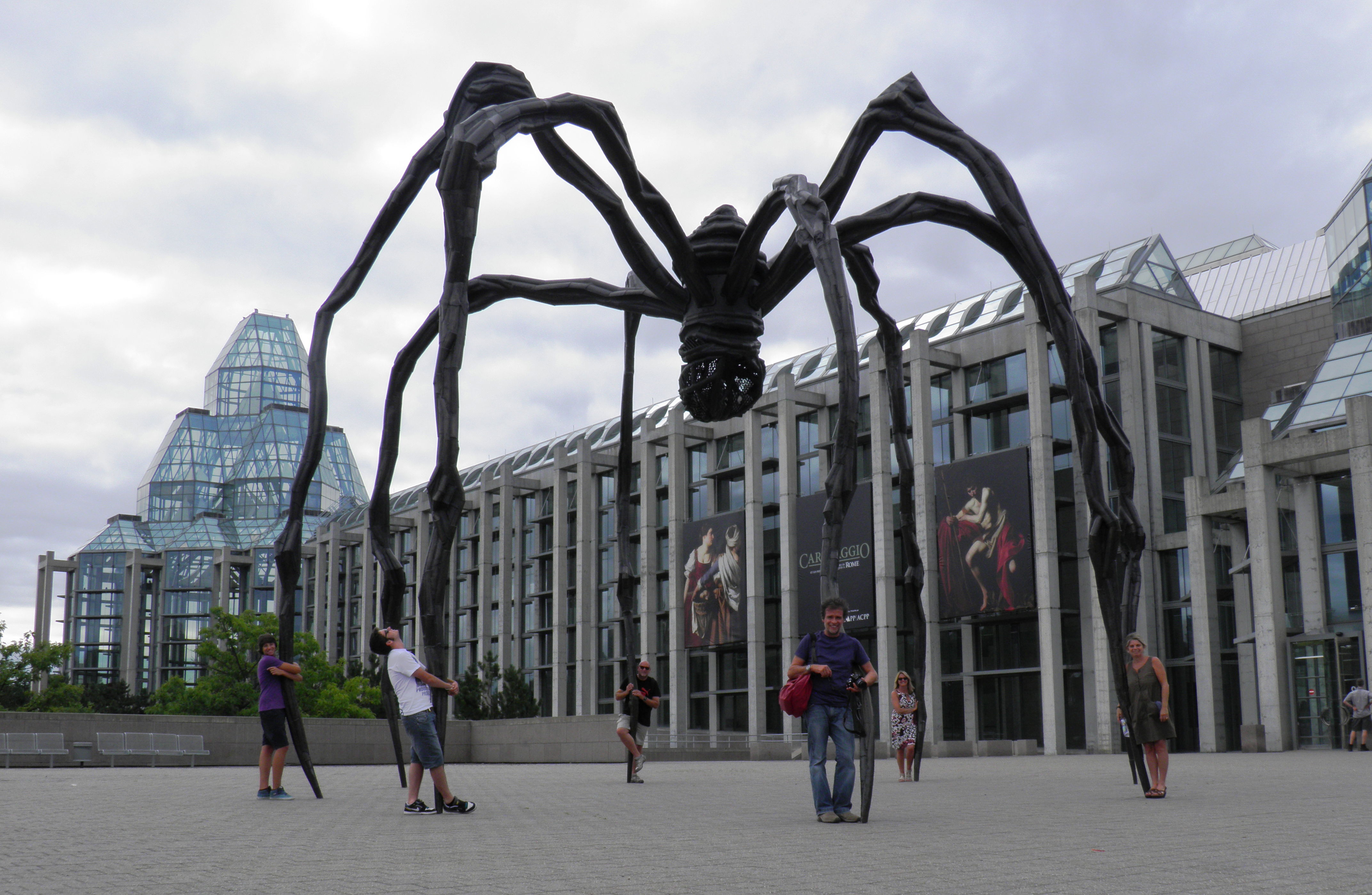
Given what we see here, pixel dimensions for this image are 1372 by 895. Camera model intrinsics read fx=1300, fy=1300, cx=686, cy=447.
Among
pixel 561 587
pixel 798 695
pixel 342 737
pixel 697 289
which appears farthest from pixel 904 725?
pixel 561 587

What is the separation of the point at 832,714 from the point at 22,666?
42.6 metres

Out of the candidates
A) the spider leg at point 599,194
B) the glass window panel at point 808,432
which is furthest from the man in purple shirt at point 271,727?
the glass window panel at point 808,432

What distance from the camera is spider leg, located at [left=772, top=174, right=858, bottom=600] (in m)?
6.65

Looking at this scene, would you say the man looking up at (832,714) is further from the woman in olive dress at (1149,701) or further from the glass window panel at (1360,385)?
the glass window panel at (1360,385)

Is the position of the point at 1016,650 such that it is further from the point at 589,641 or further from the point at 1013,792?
the point at 1013,792

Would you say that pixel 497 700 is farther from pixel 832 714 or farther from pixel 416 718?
pixel 832 714

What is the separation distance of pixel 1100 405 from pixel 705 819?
12.4ft

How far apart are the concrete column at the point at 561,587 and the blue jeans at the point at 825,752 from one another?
52.2 meters

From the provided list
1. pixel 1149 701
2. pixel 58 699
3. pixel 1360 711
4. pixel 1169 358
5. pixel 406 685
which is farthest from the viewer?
pixel 58 699

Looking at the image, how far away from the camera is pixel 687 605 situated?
173 feet

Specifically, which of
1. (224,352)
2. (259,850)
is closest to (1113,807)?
(259,850)

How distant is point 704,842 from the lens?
7.04 meters

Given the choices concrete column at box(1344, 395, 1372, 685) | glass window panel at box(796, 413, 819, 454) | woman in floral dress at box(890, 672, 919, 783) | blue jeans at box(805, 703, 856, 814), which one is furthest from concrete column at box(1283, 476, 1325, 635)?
blue jeans at box(805, 703, 856, 814)

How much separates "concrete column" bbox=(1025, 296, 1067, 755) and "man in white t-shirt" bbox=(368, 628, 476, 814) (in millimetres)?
30539
